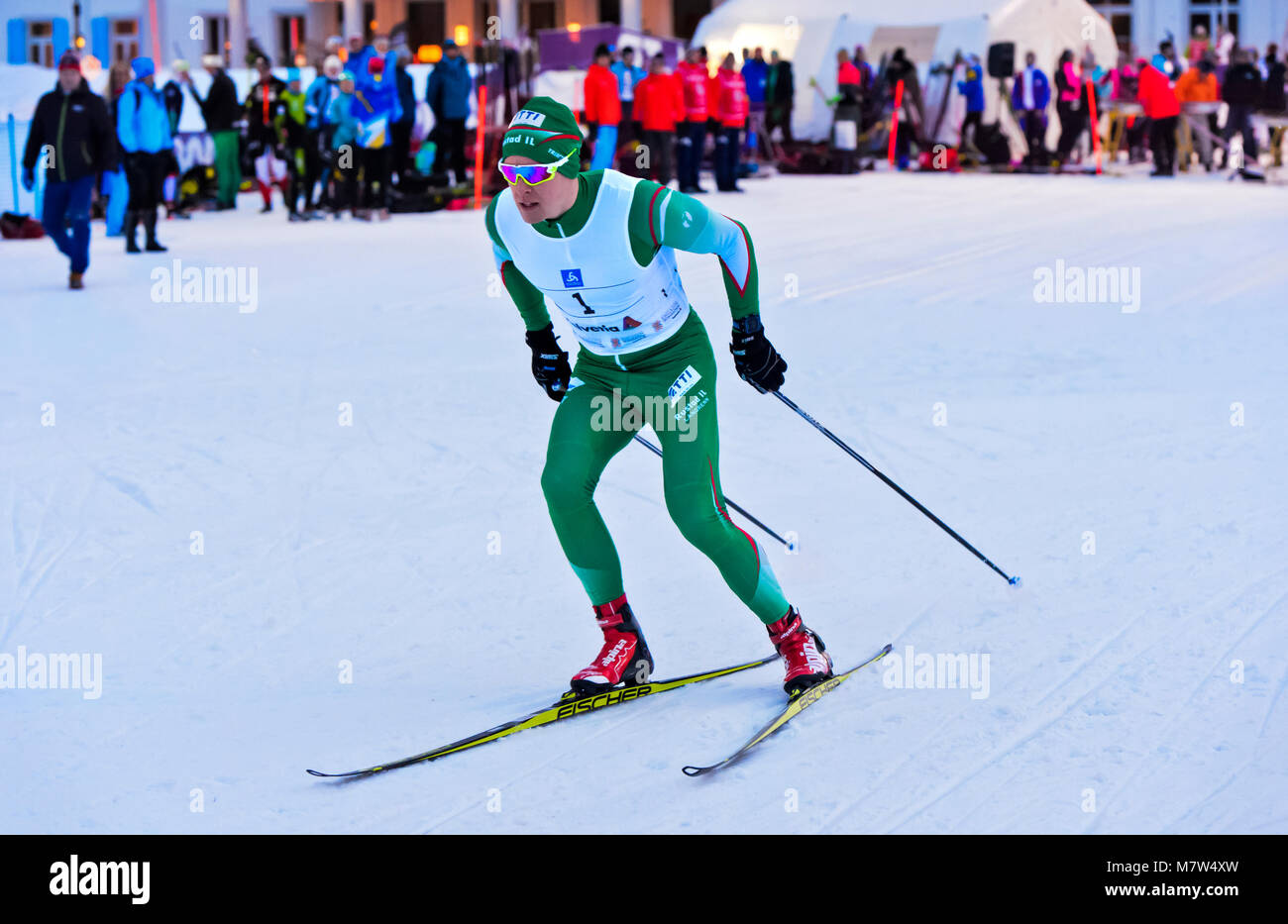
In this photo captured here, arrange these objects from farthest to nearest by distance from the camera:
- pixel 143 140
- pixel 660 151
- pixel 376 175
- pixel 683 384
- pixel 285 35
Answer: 1. pixel 285 35
2. pixel 660 151
3. pixel 376 175
4. pixel 143 140
5. pixel 683 384

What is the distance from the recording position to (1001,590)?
489cm

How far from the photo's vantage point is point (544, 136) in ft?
11.9

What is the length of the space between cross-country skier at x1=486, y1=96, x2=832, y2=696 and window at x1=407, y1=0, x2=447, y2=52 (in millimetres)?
40588

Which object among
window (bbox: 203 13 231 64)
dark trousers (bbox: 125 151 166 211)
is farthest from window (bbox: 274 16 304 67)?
dark trousers (bbox: 125 151 166 211)

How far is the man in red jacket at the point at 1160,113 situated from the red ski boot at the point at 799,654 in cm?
1663

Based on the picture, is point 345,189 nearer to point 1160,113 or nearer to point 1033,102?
point 1033,102

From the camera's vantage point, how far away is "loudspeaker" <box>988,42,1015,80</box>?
70.8ft

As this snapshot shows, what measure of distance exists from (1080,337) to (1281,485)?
119 inches

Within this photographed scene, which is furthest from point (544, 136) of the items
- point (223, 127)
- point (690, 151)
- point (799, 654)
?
point (690, 151)

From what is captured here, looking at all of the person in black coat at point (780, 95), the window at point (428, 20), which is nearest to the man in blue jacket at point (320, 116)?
the person in black coat at point (780, 95)

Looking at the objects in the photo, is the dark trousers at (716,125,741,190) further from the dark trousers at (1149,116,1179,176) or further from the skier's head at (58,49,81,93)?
the skier's head at (58,49,81,93)

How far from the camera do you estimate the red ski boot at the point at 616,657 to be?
4020 millimetres

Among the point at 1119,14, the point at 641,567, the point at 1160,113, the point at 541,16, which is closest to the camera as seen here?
the point at 641,567

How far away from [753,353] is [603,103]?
12669mm
